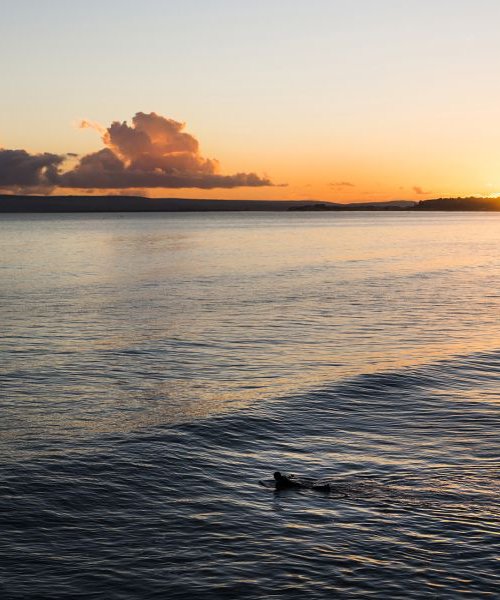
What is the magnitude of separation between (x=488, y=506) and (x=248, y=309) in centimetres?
4207

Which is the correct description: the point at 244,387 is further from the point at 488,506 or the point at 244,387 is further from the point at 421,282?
the point at 421,282

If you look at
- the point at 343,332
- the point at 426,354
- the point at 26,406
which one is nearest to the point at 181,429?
the point at 26,406

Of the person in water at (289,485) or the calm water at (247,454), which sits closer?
the calm water at (247,454)

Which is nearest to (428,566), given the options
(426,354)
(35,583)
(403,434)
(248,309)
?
(35,583)

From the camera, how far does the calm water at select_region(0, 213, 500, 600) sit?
16.9 m

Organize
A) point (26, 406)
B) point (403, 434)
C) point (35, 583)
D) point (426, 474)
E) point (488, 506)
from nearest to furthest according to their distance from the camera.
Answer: point (35, 583) → point (488, 506) → point (426, 474) → point (403, 434) → point (26, 406)

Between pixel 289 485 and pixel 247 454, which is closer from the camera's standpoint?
pixel 289 485

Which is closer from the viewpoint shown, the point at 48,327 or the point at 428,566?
the point at 428,566

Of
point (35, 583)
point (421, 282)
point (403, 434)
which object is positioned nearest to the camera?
point (35, 583)

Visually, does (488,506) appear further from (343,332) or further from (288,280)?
(288,280)

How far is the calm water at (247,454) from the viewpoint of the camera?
16.9 meters

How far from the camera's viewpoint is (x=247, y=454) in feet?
81.3

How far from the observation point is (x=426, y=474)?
2234cm

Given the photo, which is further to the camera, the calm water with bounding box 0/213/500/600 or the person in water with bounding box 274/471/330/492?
the person in water with bounding box 274/471/330/492
